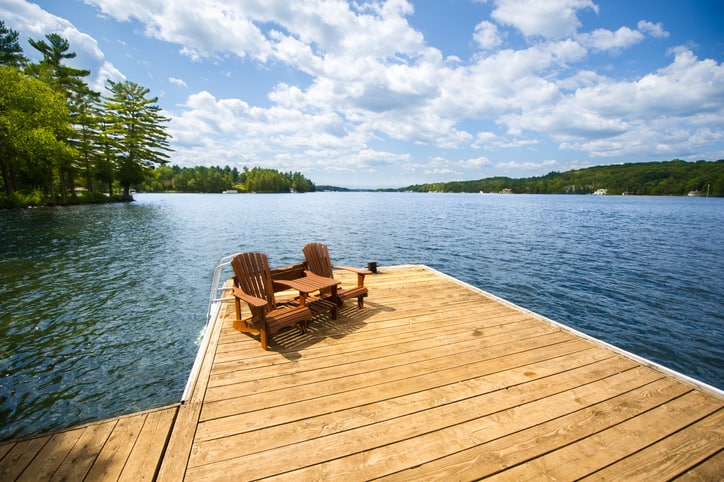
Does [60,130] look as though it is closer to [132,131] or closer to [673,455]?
[132,131]

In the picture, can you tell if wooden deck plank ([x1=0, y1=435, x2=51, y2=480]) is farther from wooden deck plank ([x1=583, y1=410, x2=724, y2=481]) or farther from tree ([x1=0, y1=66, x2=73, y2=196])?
tree ([x1=0, y1=66, x2=73, y2=196])

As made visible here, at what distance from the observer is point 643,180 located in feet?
367

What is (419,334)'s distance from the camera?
15.7 feet

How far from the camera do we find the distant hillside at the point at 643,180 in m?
99.9

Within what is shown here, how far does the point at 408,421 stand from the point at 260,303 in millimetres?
2397

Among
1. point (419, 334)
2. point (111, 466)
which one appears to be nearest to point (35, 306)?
point (111, 466)

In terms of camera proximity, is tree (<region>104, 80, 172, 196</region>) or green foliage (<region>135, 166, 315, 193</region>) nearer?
tree (<region>104, 80, 172, 196</region>)

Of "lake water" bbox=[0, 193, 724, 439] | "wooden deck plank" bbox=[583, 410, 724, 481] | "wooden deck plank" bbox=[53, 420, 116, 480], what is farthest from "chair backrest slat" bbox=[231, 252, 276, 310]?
"wooden deck plank" bbox=[583, 410, 724, 481]

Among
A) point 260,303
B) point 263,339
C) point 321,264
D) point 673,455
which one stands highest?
point 321,264

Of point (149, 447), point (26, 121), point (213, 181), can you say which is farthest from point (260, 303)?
point (213, 181)

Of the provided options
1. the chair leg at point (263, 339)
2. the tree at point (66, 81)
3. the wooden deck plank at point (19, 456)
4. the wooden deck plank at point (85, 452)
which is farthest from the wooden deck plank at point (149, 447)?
the tree at point (66, 81)

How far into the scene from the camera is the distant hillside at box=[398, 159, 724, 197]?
9988 centimetres

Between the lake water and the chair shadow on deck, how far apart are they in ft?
6.65

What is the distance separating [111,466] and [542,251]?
20538mm
